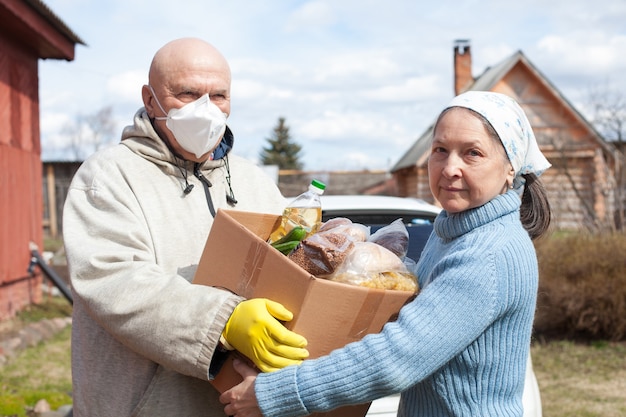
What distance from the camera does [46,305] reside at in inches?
392

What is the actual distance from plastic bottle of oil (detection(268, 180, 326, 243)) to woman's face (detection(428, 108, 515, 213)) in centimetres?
51

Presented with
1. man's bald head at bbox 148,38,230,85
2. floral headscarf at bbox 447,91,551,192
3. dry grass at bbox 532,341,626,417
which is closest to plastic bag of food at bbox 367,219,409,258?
floral headscarf at bbox 447,91,551,192

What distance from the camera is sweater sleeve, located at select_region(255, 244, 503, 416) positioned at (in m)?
1.86

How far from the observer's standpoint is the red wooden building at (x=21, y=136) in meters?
8.45

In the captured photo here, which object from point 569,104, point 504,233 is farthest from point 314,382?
point 569,104

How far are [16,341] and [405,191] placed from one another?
18506 millimetres

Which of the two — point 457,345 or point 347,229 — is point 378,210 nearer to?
point 347,229

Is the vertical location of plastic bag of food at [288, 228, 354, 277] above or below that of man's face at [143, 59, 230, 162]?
below

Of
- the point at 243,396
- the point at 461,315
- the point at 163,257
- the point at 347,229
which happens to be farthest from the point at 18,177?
the point at 461,315

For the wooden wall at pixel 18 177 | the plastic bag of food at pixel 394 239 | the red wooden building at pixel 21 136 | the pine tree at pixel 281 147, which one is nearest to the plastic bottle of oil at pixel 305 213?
the plastic bag of food at pixel 394 239

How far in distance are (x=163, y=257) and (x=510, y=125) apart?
116 cm

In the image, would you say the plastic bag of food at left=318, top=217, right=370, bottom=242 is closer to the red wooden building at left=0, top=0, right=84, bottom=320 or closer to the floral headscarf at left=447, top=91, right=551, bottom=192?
the floral headscarf at left=447, top=91, right=551, bottom=192

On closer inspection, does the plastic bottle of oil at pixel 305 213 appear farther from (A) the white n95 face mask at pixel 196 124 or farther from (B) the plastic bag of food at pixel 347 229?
(A) the white n95 face mask at pixel 196 124

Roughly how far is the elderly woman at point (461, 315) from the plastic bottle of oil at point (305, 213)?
45cm
